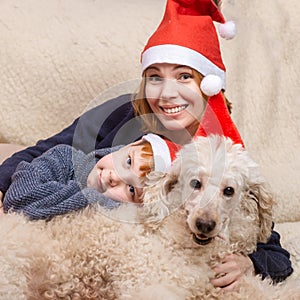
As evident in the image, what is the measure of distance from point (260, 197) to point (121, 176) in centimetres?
30

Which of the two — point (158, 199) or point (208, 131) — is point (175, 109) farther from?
point (158, 199)

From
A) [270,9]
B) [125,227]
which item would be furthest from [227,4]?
[125,227]

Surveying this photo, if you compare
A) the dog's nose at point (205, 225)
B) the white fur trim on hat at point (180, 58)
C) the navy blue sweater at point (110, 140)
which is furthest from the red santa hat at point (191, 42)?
the dog's nose at point (205, 225)

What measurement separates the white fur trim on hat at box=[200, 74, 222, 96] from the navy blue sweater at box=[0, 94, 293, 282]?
20 centimetres

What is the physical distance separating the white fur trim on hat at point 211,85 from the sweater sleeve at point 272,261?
38 cm

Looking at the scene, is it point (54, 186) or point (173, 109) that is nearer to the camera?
point (54, 186)

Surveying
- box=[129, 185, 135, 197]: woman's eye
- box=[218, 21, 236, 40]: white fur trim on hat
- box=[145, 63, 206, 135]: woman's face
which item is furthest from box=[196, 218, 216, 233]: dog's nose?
box=[218, 21, 236, 40]: white fur trim on hat

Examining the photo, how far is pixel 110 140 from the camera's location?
1.68 meters

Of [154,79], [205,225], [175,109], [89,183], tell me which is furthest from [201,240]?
[154,79]

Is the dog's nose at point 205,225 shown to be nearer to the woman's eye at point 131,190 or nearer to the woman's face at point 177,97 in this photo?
the woman's eye at point 131,190

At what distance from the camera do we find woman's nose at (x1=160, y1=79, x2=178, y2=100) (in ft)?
4.94

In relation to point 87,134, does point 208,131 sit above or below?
above

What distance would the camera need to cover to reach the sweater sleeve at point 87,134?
1.64 metres

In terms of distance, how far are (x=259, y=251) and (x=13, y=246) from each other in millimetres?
571
